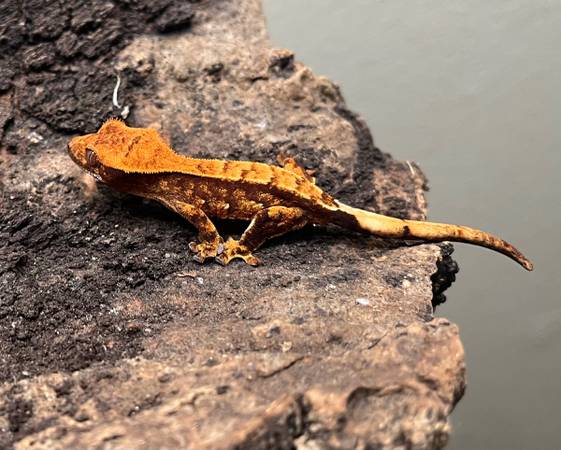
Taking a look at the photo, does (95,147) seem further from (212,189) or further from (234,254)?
(234,254)

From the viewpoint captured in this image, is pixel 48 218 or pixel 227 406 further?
pixel 48 218

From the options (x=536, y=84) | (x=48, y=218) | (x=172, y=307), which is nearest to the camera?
(x=172, y=307)

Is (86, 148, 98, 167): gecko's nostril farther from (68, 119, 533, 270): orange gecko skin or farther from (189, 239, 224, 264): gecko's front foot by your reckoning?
(189, 239, 224, 264): gecko's front foot

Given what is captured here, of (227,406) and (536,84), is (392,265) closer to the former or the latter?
(227,406)

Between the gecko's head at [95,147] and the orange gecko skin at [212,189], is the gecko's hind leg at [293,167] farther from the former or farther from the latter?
the gecko's head at [95,147]

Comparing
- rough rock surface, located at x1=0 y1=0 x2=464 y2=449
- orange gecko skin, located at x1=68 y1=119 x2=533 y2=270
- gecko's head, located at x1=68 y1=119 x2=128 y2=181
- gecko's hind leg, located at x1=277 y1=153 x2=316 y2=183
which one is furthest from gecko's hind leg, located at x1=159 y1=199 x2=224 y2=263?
gecko's hind leg, located at x1=277 y1=153 x2=316 y2=183

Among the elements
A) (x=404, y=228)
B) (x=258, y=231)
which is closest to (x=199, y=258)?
(x=258, y=231)

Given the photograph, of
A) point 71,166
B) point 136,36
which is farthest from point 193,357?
point 136,36

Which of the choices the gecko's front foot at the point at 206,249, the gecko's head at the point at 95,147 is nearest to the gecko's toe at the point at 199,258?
the gecko's front foot at the point at 206,249
